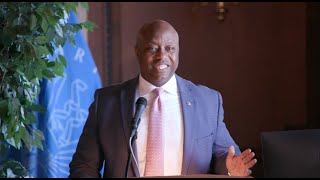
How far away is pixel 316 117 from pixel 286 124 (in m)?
0.27

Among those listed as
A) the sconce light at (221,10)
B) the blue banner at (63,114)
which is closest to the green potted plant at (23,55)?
the blue banner at (63,114)

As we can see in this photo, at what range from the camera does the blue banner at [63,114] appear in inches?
122

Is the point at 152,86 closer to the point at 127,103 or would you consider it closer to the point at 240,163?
the point at 127,103

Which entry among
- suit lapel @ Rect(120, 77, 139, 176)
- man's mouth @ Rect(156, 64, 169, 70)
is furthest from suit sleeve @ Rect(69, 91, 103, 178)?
man's mouth @ Rect(156, 64, 169, 70)

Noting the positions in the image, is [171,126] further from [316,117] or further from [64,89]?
[316,117]

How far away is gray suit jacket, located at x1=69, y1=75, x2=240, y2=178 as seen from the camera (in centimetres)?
202

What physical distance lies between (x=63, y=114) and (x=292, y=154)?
1.89 m

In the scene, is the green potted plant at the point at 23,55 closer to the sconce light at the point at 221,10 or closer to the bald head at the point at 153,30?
the bald head at the point at 153,30

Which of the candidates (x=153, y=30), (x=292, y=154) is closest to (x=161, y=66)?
(x=153, y=30)

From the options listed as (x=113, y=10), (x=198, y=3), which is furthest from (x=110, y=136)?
(x=198, y=3)

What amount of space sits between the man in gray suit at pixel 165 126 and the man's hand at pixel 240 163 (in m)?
0.13

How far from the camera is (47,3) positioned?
2.22 metres

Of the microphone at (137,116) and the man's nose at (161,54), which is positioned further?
the man's nose at (161,54)

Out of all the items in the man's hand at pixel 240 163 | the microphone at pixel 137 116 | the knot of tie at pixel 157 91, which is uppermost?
the knot of tie at pixel 157 91
